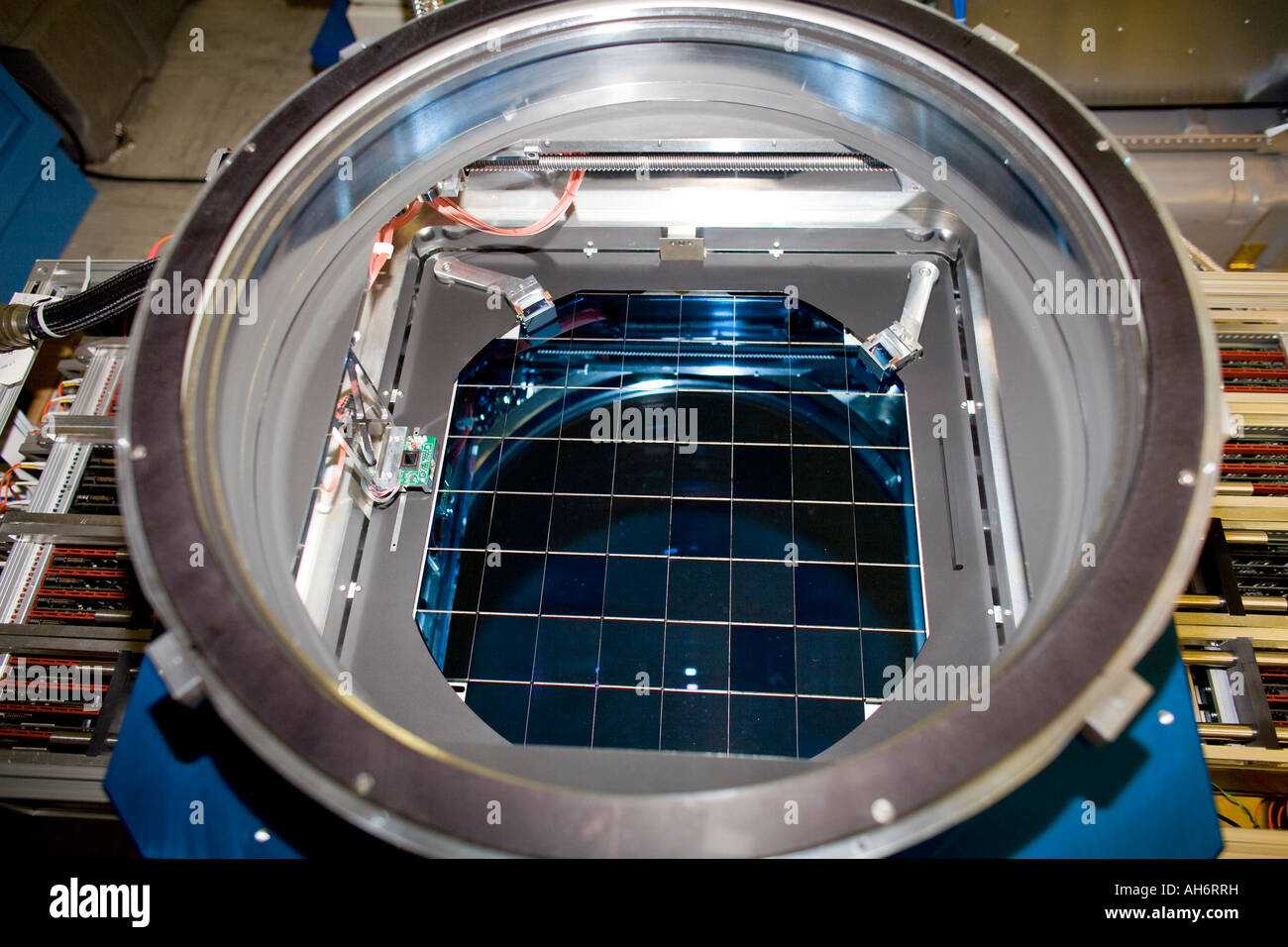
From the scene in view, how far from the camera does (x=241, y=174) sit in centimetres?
163

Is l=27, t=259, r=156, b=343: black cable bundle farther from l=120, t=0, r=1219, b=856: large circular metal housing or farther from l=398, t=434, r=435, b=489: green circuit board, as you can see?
l=398, t=434, r=435, b=489: green circuit board

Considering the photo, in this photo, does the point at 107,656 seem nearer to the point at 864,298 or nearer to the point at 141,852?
the point at 141,852

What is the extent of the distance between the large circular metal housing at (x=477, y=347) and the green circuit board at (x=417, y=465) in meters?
0.21

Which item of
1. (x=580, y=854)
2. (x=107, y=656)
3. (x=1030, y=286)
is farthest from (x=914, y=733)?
(x=107, y=656)

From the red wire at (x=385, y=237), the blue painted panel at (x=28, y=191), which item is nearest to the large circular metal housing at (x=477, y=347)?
the red wire at (x=385, y=237)

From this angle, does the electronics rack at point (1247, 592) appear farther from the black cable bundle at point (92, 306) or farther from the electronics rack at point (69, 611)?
the black cable bundle at point (92, 306)

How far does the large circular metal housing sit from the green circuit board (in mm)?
212

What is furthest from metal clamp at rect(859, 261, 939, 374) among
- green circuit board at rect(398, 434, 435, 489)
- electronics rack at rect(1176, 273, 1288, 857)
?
green circuit board at rect(398, 434, 435, 489)

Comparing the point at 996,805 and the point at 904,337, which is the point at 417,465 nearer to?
the point at 904,337

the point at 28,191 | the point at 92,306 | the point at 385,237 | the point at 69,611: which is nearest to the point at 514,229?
the point at 385,237

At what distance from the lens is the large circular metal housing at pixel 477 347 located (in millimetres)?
1197

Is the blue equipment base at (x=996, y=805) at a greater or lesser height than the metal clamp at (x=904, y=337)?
lesser

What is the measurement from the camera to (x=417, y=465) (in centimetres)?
193

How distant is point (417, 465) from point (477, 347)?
32 centimetres
